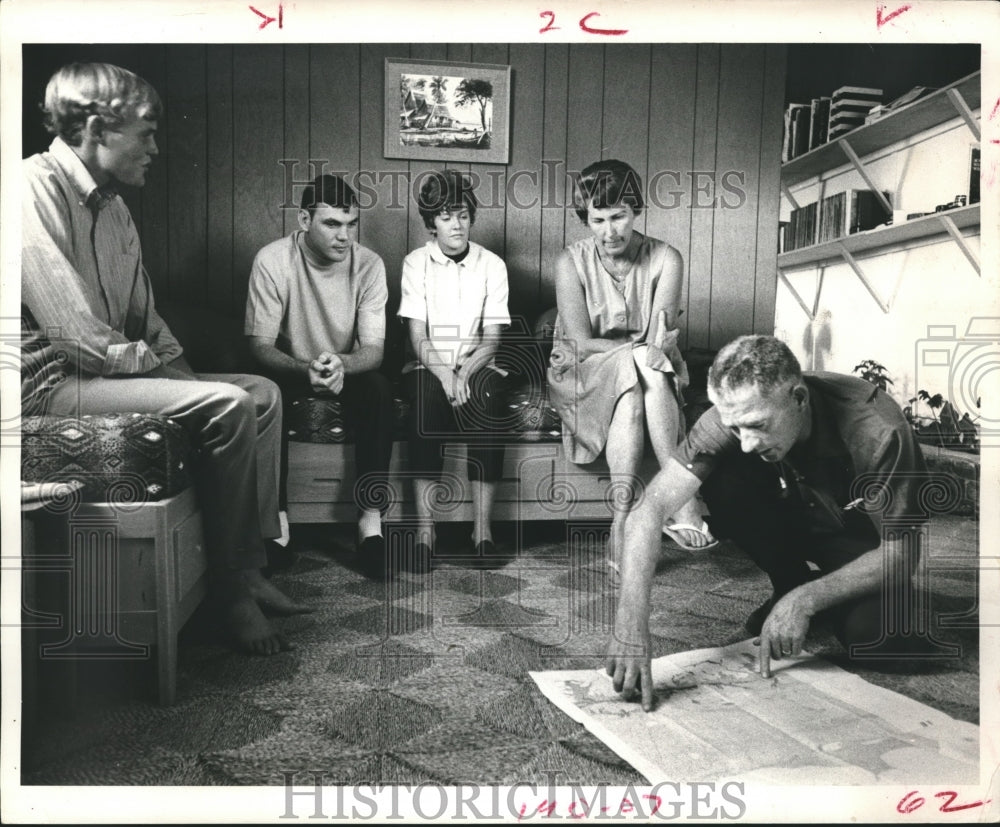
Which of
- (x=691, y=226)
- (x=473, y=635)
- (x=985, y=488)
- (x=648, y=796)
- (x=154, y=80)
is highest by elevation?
(x=154, y=80)

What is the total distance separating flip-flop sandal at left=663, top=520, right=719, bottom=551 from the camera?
98cm

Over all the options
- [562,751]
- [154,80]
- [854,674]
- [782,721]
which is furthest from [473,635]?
[154,80]

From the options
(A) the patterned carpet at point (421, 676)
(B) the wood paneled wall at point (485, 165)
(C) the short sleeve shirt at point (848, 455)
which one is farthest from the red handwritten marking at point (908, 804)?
(B) the wood paneled wall at point (485, 165)

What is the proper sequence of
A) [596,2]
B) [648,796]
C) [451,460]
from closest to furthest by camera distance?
[648,796]
[596,2]
[451,460]

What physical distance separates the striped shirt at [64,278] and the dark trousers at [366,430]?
24 centimetres

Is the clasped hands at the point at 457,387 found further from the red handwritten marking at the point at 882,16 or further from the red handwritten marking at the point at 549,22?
the red handwritten marking at the point at 882,16

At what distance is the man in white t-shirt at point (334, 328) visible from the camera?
3.21 ft

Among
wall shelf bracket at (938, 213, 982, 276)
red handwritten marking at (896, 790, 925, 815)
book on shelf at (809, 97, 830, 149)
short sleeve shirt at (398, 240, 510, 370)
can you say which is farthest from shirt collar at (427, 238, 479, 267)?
red handwritten marking at (896, 790, 925, 815)

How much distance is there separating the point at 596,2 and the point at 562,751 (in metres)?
0.98

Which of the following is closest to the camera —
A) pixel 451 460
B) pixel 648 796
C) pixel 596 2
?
pixel 648 796

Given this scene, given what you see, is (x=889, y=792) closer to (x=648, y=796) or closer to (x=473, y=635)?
(x=648, y=796)

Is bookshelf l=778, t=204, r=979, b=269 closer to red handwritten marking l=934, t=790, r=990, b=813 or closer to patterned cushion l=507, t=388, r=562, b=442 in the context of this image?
patterned cushion l=507, t=388, r=562, b=442

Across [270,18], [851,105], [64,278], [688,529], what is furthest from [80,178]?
[851,105]

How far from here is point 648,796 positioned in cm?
79
